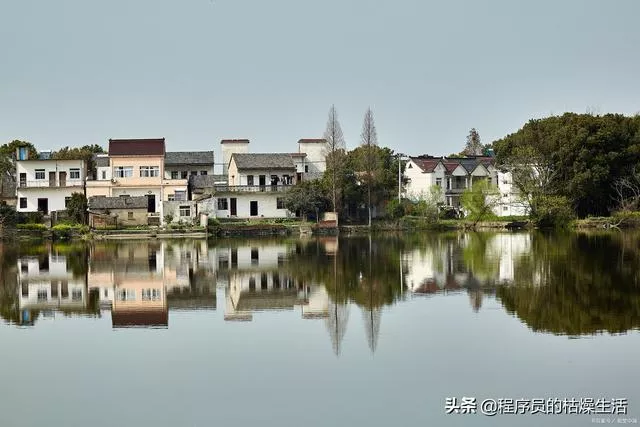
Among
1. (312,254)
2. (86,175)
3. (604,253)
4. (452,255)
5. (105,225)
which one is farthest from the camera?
(86,175)

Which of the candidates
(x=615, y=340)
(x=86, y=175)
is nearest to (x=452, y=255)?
(x=615, y=340)

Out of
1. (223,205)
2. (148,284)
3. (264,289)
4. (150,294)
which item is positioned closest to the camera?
(150,294)

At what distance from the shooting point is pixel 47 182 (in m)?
58.1

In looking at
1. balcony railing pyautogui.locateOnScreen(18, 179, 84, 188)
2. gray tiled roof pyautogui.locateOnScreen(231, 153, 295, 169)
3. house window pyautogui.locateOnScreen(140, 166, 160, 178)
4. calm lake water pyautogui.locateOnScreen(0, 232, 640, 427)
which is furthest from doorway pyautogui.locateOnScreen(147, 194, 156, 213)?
calm lake water pyautogui.locateOnScreen(0, 232, 640, 427)

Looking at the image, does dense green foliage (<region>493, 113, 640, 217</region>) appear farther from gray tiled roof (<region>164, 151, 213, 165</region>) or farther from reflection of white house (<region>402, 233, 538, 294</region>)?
gray tiled roof (<region>164, 151, 213, 165</region>)

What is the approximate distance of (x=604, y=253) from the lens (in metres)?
29.2

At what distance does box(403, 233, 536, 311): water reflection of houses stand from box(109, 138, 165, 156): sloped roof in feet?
86.8

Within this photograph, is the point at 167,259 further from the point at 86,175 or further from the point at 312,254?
the point at 86,175

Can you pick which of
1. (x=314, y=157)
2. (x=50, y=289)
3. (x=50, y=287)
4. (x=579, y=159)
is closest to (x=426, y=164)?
(x=314, y=157)

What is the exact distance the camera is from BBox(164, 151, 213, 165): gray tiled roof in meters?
63.3

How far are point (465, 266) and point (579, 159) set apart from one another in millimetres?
29760

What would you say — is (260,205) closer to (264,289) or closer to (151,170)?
(151,170)

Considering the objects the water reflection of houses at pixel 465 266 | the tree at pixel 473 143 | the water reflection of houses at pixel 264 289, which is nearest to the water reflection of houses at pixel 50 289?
the water reflection of houses at pixel 264 289

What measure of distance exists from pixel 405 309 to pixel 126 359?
6592 mm
